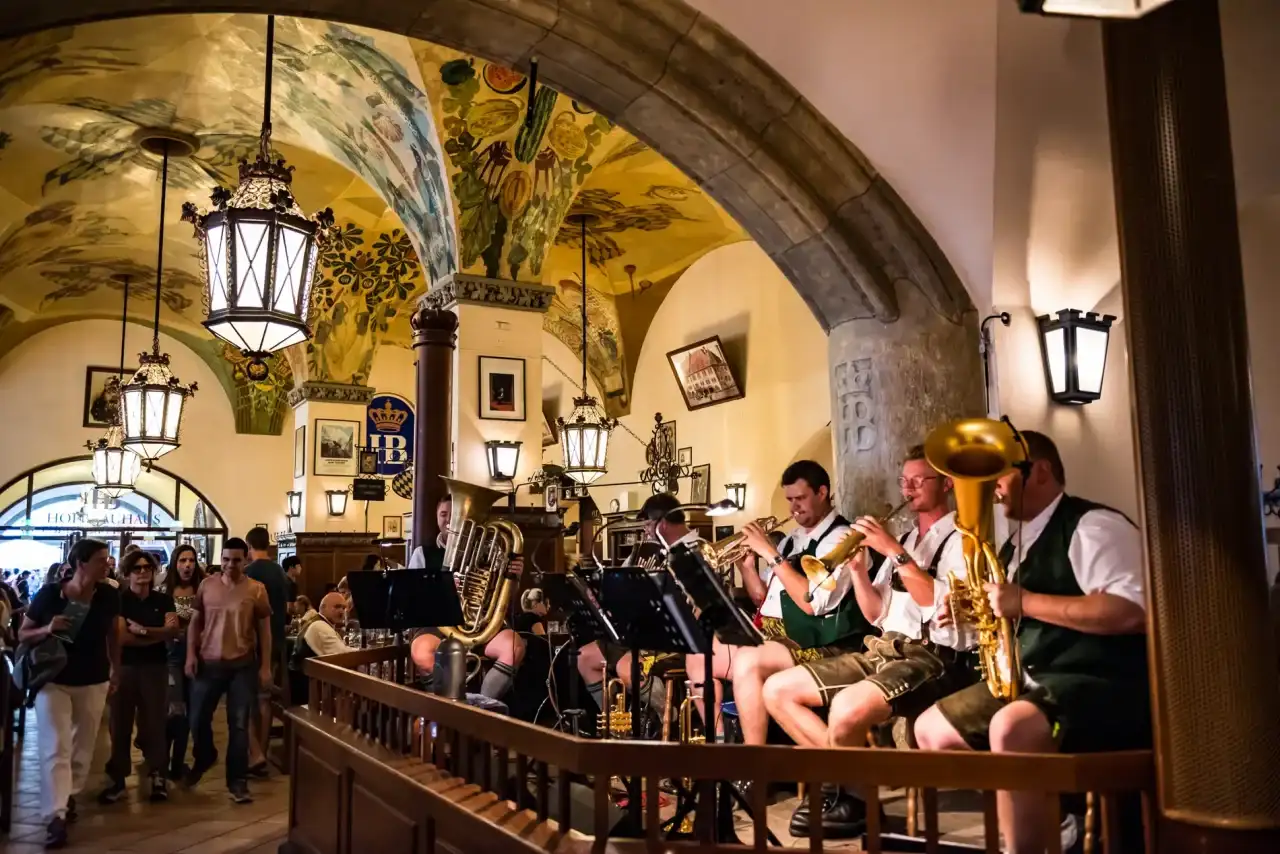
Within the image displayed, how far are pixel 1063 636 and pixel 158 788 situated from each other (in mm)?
5229

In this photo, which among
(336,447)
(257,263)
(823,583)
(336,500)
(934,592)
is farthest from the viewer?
→ (336,500)

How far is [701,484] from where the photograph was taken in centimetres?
1492

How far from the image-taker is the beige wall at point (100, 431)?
17906 mm

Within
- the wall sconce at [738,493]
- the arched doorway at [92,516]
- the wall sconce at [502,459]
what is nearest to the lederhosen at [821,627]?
the wall sconce at [502,459]

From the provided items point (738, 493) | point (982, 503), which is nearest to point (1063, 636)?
point (982, 503)

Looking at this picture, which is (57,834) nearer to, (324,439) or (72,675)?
(72,675)

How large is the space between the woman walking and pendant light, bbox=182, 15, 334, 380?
8.45ft

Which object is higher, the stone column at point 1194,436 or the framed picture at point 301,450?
the framed picture at point 301,450

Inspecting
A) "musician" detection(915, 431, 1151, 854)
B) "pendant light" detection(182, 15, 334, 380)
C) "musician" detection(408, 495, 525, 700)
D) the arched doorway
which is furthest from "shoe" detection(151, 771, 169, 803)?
the arched doorway

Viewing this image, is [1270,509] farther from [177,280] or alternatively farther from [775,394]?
[177,280]

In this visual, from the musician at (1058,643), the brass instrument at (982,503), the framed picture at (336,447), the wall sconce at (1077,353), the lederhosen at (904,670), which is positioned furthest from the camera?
the framed picture at (336,447)

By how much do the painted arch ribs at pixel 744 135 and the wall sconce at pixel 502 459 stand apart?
14.0 ft

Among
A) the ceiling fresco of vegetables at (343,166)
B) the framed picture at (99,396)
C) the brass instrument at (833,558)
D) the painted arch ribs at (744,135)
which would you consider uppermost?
the ceiling fresco of vegetables at (343,166)

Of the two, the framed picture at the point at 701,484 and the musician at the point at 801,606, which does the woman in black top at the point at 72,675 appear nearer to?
the musician at the point at 801,606
